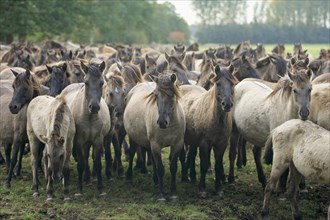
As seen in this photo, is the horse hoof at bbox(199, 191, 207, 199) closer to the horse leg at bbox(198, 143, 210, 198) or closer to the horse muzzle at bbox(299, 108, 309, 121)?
the horse leg at bbox(198, 143, 210, 198)

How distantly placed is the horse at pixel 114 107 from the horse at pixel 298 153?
3.08 meters

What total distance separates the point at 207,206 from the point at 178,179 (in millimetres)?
1703

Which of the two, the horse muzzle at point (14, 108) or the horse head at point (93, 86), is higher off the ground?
the horse head at point (93, 86)

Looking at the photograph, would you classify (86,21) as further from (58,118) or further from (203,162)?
(58,118)

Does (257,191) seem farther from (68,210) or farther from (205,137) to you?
(68,210)

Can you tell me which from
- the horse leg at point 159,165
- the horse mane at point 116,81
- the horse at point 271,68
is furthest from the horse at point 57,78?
the horse at point 271,68

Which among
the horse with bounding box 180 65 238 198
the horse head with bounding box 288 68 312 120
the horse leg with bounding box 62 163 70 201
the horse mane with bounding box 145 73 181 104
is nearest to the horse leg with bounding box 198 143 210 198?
the horse with bounding box 180 65 238 198

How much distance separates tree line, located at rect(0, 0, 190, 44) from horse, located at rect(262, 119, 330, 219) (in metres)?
29.8

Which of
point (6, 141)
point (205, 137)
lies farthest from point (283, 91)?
point (6, 141)

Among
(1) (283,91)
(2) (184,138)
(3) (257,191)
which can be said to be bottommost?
(3) (257,191)

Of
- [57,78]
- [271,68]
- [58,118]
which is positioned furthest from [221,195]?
[271,68]

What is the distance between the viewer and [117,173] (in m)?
9.96

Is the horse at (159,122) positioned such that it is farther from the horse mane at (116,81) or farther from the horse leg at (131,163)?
the horse mane at (116,81)

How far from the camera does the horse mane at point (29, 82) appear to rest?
350 inches
